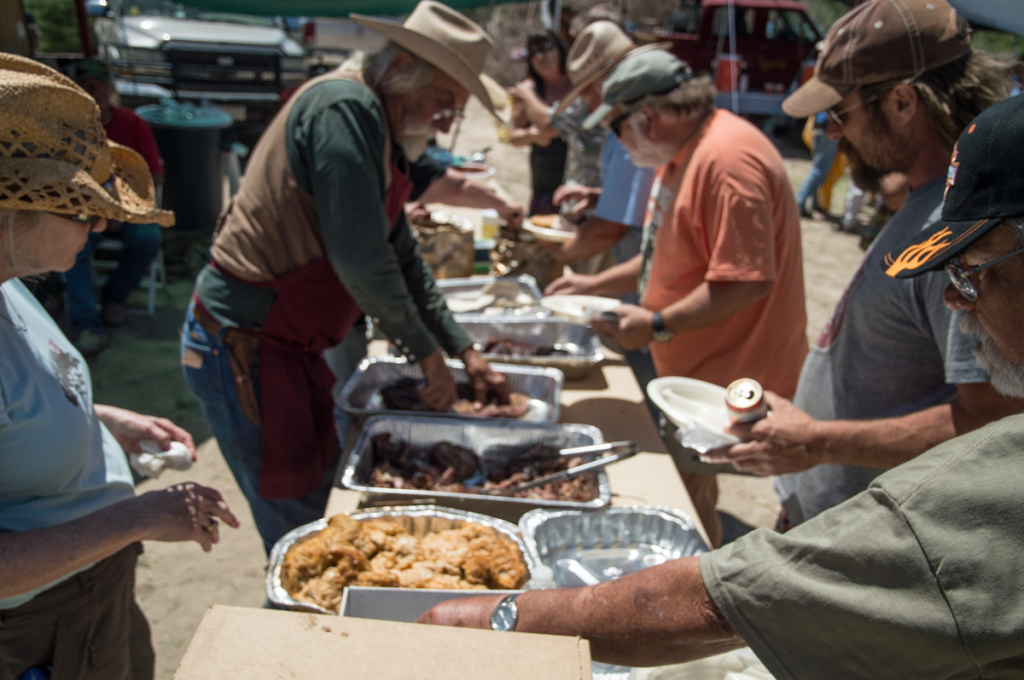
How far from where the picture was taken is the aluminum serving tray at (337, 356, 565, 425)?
8.88 ft

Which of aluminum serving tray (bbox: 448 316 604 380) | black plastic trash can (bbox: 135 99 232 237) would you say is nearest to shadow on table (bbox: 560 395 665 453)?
aluminum serving tray (bbox: 448 316 604 380)

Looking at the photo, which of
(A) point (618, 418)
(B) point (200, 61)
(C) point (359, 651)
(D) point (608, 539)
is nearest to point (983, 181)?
(C) point (359, 651)

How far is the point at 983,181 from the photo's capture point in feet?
3.27

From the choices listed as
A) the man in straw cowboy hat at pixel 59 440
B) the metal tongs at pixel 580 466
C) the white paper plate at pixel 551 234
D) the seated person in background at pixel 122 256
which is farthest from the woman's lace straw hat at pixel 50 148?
the seated person in background at pixel 122 256

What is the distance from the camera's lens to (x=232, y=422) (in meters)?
2.40

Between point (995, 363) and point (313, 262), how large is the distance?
191 cm

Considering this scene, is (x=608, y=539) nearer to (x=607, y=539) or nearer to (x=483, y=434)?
(x=607, y=539)

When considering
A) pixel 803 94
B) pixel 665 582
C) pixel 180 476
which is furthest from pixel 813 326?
pixel 665 582

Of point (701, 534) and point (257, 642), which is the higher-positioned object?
point (257, 642)

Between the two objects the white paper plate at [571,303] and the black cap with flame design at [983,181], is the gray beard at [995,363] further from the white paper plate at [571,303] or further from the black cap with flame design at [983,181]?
the white paper plate at [571,303]

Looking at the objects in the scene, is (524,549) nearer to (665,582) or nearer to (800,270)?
(665,582)

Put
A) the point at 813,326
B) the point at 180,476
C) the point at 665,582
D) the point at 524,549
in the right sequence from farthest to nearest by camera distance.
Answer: the point at 813,326, the point at 180,476, the point at 524,549, the point at 665,582

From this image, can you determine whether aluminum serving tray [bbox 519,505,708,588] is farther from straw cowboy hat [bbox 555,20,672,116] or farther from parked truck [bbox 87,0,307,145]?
parked truck [bbox 87,0,307,145]

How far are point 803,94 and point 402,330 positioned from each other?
64.1 inches
